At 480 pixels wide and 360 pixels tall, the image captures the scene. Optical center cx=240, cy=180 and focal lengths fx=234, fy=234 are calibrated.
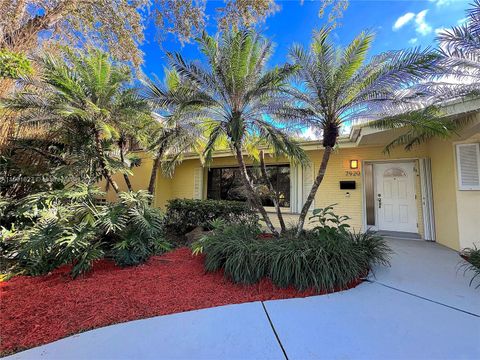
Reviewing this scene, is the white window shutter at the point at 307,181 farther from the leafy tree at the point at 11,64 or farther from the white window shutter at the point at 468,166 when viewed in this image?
the leafy tree at the point at 11,64

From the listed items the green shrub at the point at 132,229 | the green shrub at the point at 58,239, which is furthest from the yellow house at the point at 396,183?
the green shrub at the point at 58,239

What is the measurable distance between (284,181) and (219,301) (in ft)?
22.6

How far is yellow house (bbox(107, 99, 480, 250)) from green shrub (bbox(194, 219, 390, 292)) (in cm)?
233

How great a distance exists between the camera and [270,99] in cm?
552

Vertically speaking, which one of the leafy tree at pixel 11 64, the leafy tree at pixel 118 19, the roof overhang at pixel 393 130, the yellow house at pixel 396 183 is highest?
the leafy tree at pixel 118 19

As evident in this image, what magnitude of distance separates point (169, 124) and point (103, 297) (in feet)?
15.1

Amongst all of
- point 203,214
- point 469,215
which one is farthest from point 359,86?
point 203,214

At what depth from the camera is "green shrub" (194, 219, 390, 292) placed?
375cm

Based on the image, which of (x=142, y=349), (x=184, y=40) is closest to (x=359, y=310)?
(x=142, y=349)

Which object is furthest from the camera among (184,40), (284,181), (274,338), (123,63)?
(284,181)

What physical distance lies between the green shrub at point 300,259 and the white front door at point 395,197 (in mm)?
3595

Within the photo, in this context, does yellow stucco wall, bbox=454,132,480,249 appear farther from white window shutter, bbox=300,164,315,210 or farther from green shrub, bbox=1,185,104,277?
green shrub, bbox=1,185,104,277

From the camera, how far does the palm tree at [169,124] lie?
5.99 m

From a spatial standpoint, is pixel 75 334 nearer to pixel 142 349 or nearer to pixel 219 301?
pixel 142 349
